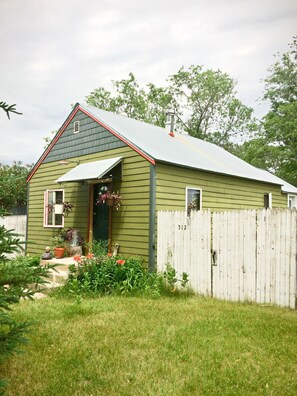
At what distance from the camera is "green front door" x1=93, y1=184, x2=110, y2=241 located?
10521mm

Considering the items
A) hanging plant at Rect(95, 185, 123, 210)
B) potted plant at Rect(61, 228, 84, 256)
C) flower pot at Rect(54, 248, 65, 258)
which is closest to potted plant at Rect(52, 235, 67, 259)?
flower pot at Rect(54, 248, 65, 258)

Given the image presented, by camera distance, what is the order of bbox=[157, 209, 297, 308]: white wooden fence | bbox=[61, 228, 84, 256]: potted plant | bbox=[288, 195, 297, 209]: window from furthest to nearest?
bbox=[288, 195, 297, 209]: window
bbox=[61, 228, 84, 256]: potted plant
bbox=[157, 209, 297, 308]: white wooden fence

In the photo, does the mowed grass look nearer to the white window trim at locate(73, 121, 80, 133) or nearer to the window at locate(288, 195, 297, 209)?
the white window trim at locate(73, 121, 80, 133)

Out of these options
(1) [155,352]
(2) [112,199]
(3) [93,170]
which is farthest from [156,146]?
(1) [155,352]

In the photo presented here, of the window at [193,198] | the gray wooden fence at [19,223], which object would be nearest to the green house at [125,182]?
the window at [193,198]

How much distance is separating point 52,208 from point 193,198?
5.35 m

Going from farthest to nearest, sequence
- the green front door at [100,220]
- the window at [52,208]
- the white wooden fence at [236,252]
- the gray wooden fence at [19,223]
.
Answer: the gray wooden fence at [19,223] → the window at [52,208] → the green front door at [100,220] → the white wooden fence at [236,252]

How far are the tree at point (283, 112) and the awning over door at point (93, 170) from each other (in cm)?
1782

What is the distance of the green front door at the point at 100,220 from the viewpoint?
10521mm

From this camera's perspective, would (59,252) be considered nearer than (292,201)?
Yes

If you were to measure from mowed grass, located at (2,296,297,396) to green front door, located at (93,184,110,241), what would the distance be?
410cm

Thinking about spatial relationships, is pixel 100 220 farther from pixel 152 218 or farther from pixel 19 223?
pixel 19 223

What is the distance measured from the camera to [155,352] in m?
4.39

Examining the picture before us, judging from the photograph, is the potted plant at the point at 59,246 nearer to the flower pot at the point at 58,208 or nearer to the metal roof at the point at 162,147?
the flower pot at the point at 58,208
